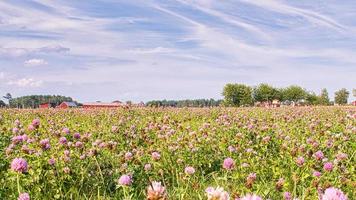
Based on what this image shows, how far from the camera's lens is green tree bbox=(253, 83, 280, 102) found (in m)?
137

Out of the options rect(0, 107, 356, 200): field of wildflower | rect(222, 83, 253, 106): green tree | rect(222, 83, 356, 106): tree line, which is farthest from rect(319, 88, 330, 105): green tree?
rect(0, 107, 356, 200): field of wildflower

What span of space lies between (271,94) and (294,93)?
9802mm

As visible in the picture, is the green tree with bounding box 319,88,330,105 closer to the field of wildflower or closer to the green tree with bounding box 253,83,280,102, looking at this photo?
the green tree with bounding box 253,83,280,102

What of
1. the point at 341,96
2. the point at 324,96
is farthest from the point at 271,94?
the point at 341,96

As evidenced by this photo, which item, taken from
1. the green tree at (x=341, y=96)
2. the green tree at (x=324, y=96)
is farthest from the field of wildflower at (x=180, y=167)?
the green tree at (x=341, y=96)

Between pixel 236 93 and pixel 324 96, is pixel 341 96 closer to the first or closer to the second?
pixel 324 96

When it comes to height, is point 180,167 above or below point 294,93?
below

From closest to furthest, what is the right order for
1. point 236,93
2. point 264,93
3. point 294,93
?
point 236,93 < point 264,93 < point 294,93

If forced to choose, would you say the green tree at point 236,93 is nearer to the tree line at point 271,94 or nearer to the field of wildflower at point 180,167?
the tree line at point 271,94

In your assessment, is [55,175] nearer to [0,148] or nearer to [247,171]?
[0,148]

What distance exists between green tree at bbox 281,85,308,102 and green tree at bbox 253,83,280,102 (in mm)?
4484

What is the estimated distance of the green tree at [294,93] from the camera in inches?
5620

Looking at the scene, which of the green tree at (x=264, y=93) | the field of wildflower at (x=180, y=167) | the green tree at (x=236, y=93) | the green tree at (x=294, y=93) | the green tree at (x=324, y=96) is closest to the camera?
the field of wildflower at (x=180, y=167)

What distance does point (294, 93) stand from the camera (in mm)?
143875
